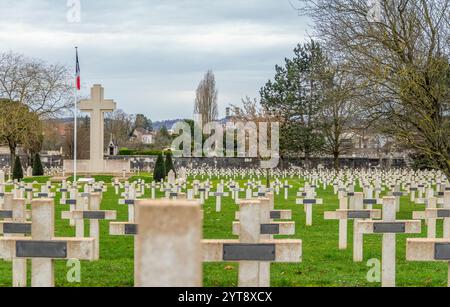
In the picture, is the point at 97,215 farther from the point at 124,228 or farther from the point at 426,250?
the point at 426,250

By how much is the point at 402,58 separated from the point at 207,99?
56977mm

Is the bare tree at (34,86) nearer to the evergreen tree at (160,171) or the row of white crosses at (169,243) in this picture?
the evergreen tree at (160,171)

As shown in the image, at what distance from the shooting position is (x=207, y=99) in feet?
243

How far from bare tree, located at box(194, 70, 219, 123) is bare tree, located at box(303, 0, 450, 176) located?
5467 cm

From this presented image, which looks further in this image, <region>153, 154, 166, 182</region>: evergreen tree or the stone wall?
the stone wall

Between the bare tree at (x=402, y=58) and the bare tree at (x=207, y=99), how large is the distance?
179 ft

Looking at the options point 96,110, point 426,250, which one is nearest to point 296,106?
point 96,110

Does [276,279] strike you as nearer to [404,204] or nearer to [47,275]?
[47,275]

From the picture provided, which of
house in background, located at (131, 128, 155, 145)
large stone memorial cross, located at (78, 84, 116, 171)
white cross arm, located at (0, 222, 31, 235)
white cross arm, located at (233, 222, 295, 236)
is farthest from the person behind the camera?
house in background, located at (131, 128, 155, 145)

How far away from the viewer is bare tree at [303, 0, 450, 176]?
1719 cm

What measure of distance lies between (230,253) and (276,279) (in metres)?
3.68

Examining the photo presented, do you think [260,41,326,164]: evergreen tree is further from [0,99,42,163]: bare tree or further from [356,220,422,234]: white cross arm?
[356,220,422,234]: white cross arm

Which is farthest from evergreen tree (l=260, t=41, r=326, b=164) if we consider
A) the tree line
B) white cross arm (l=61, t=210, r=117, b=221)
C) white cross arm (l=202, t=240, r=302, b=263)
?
white cross arm (l=202, t=240, r=302, b=263)
